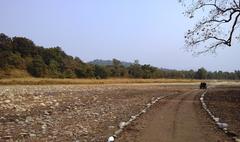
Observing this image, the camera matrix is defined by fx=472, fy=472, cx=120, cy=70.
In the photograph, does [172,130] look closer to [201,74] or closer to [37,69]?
[37,69]

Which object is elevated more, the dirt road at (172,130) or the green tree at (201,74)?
the green tree at (201,74)

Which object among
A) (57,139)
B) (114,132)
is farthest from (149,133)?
(57,139)

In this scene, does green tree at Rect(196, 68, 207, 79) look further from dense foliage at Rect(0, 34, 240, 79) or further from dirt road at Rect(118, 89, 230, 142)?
dirt road at Rect(118, 89, 230, 142)

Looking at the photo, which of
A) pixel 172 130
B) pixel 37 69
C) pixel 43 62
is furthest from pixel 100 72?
pixel 172 130

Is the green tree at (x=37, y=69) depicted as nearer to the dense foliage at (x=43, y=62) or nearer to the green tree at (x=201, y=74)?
the dense foliage at (x=43, y=62)

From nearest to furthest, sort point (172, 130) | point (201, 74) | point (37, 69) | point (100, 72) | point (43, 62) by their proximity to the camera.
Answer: point (172, 130), point (37, 69), point (43, 62), point (100, 72), point (201, 74)

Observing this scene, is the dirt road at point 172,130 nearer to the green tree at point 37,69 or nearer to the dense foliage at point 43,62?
the dense foliage at point 43,62

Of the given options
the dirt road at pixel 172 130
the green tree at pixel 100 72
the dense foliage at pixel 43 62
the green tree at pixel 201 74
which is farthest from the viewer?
the green tree at pixel 201 74

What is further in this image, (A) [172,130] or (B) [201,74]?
(B) [201,74]

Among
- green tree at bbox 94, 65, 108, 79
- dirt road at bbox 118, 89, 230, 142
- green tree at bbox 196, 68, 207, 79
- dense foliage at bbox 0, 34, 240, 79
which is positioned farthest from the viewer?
green tree at bbox 196, 68, 207, 79

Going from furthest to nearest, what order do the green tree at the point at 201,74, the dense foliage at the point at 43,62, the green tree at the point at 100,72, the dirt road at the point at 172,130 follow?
the green tree at the point at 201,74
the green tree at the point at 100,72
the dense foliage at the point at 43,62
the dirt road at the point at 172,130

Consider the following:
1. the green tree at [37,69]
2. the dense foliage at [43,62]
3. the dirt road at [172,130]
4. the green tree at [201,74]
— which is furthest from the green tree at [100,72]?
the dirt road at [172,130]

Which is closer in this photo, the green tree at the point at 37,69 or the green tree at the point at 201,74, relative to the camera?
the green tree at the point at 37,69

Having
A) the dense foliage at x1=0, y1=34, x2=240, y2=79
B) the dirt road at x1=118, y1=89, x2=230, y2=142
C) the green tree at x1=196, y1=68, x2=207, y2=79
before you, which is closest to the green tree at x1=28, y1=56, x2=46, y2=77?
the dense foliage at x1=0, y1=34, x2=240, y2=79
